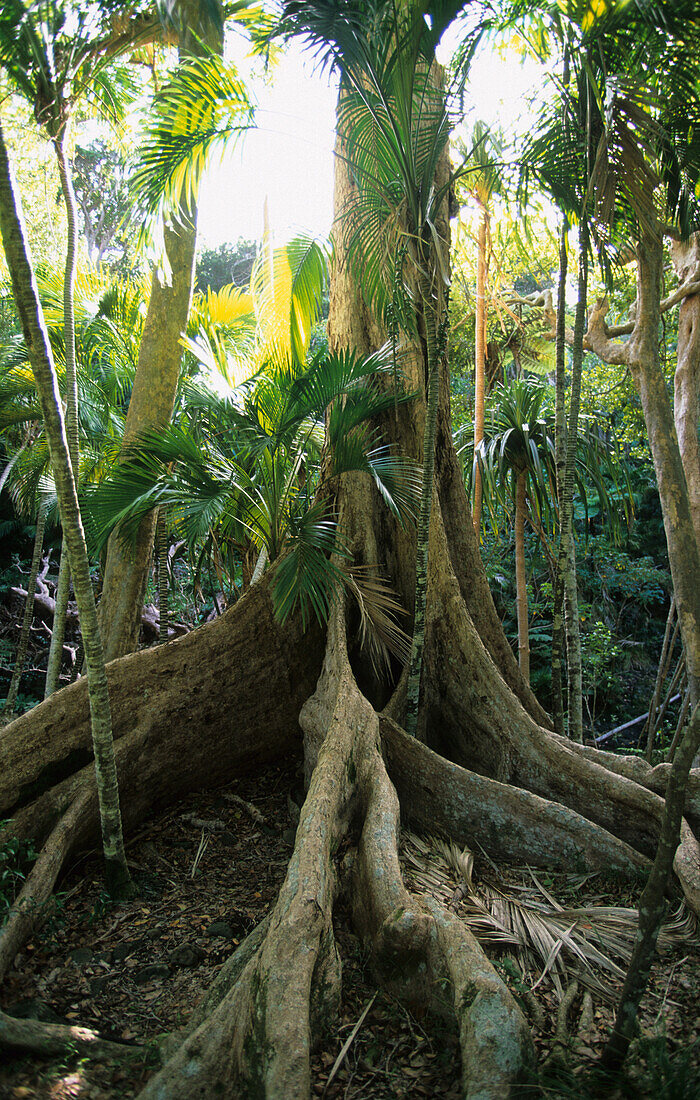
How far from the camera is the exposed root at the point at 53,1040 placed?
1.83 metres

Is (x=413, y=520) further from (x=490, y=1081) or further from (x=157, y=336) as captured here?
(x=490, y=1081)

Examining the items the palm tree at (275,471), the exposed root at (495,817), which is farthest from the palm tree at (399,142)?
the palm tree at (275,471)

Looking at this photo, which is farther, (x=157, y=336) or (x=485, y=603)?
(x=157, y=336)

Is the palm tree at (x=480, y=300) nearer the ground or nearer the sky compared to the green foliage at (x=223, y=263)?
nearer the ground

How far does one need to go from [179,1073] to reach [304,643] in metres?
2.46

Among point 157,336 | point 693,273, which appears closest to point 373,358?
point 157,336

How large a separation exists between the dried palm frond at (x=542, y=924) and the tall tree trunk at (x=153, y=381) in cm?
230

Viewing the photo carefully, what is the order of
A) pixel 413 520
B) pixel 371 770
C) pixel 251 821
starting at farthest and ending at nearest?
pixel 413 520
pixel 251 821
pixel 371 770

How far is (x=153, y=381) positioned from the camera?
448 centimetres

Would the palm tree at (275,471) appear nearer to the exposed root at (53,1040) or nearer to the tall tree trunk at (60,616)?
the tall tree trunk at (60,616)

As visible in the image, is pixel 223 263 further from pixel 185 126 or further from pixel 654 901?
pixel 654 901

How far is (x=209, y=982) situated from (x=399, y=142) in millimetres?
3340

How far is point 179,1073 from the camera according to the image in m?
1.73

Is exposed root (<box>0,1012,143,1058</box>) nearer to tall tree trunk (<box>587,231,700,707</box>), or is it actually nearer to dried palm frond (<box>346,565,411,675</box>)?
dried palm frond (<box>346,565,411,675</box>)
